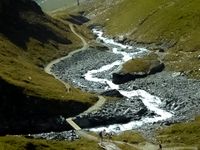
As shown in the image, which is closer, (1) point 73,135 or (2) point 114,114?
(1) point 73,135

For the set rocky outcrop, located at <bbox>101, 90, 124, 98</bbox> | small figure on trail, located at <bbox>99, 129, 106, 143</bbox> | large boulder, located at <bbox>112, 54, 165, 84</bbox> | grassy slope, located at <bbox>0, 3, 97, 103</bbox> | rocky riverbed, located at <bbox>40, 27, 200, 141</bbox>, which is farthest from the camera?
large boulder, located at <bbox>112, 54, 165, 84</bbox>

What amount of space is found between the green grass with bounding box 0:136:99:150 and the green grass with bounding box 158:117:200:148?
1348 cm

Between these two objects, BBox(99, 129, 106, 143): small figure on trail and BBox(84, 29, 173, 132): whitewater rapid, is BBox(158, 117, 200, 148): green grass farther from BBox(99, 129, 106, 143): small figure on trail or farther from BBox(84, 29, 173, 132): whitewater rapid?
BBox(99, 129, 106, 143): small figure on trail

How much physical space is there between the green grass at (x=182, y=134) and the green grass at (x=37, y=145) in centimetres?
1348

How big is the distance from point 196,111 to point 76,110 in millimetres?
24782

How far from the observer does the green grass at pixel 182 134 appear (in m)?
89.1

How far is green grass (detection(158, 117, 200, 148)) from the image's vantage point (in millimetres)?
89125

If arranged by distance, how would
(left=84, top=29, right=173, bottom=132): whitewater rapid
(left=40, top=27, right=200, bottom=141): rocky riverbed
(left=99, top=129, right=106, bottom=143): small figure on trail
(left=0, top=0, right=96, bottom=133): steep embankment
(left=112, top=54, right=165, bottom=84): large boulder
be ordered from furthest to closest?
(left=112, top=54, right=165, bottom=84): large boulder, (left=40, top=27, right=200, bottom=141): rocky riverbed, (left=84, top=29, right=173, bottom=132): whitewater rapid, (left=0, top=0, right=96, bottom=133): steep embankment, (left=99, top=129, right=106, bottom=143): small figure on trail

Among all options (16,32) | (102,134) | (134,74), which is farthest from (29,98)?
(16,32)

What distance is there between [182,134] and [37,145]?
92.9 feet

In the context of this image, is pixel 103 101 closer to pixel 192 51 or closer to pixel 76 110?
pixel 76 110

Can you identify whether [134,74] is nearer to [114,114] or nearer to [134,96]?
[134,96]

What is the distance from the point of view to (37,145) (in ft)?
257

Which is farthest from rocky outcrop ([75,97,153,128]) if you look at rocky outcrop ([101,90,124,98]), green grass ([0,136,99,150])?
Answer: green grass ([0,136,99,150])
